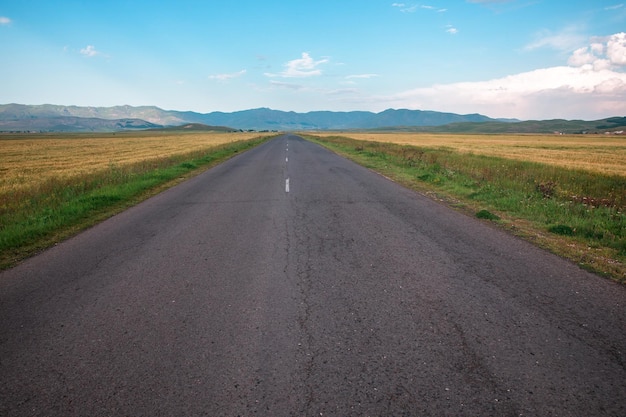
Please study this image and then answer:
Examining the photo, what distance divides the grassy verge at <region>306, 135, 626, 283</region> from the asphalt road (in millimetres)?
912

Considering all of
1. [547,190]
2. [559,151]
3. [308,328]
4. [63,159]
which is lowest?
[63,159]

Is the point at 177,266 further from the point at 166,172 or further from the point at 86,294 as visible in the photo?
the point at 166,172

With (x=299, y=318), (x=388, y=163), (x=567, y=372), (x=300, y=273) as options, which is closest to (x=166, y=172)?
(x=388, y=163)

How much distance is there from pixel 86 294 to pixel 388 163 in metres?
20.4

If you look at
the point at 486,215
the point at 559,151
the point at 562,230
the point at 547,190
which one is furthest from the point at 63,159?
the point at 559,151

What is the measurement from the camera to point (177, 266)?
6.09m

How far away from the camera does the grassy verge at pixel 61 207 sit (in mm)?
7555

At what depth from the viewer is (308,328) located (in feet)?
13.4

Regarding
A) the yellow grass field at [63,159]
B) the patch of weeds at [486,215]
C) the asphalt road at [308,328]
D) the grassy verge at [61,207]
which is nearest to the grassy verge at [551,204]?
the patch of weeds at [486,215]

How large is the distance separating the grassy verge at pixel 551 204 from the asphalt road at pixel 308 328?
2.99 feet

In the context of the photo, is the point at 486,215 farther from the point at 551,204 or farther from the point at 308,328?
the point at 308,328

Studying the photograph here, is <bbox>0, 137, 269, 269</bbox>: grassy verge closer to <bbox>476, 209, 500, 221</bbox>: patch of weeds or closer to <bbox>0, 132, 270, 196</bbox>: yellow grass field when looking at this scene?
<bbox>0, 132, 270, 196</bbox>: yellow grass field

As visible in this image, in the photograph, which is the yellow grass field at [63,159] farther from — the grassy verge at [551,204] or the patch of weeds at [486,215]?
the grassy verge at [551,204]

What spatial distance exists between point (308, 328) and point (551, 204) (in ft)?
32.6
